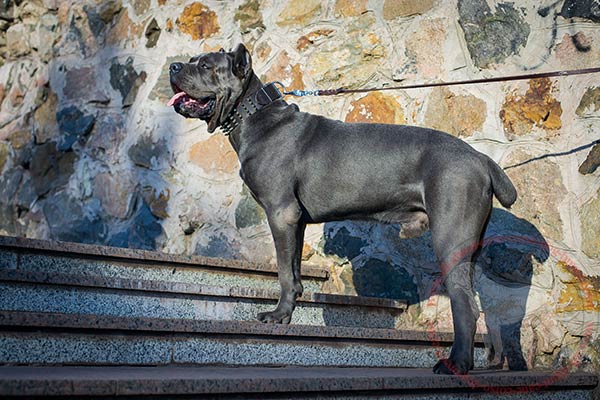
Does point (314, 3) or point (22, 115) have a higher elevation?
point (314, 3)

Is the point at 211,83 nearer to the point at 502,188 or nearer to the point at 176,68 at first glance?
the point at 176,68

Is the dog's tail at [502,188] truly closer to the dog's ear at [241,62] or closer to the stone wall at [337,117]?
the stone wall at [337,117]

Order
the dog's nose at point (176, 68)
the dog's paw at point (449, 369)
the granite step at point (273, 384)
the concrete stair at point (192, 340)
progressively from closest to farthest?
the granite step at point (273, 384)
the concrete stair at point (192, 340)
the dog's paw at point (449, 369)
the dog's nose at point (176, 68)

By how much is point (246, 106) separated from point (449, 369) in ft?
5.45

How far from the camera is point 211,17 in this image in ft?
19.2

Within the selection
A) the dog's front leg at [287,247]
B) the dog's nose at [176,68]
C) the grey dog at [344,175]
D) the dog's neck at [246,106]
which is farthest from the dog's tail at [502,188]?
the dog's nose at [176,68]

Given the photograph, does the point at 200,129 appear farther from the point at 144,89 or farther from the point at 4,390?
the point at 4,390

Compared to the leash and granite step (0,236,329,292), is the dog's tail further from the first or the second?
granite step (0,236,329,292)

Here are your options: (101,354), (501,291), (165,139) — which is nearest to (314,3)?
(165,139)

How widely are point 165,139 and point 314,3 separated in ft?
5.17

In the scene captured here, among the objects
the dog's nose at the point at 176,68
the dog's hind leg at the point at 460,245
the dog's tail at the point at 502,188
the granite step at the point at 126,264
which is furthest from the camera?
the dog's nose at the point at 176,68

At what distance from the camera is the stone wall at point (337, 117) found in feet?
13.4

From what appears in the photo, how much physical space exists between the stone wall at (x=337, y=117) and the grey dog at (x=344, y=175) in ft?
2.32

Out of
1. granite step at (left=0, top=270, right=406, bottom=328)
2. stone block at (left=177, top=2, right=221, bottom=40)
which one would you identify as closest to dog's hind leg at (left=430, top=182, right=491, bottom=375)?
granite step at (left=0, top=270, right=406, bottom=328)
